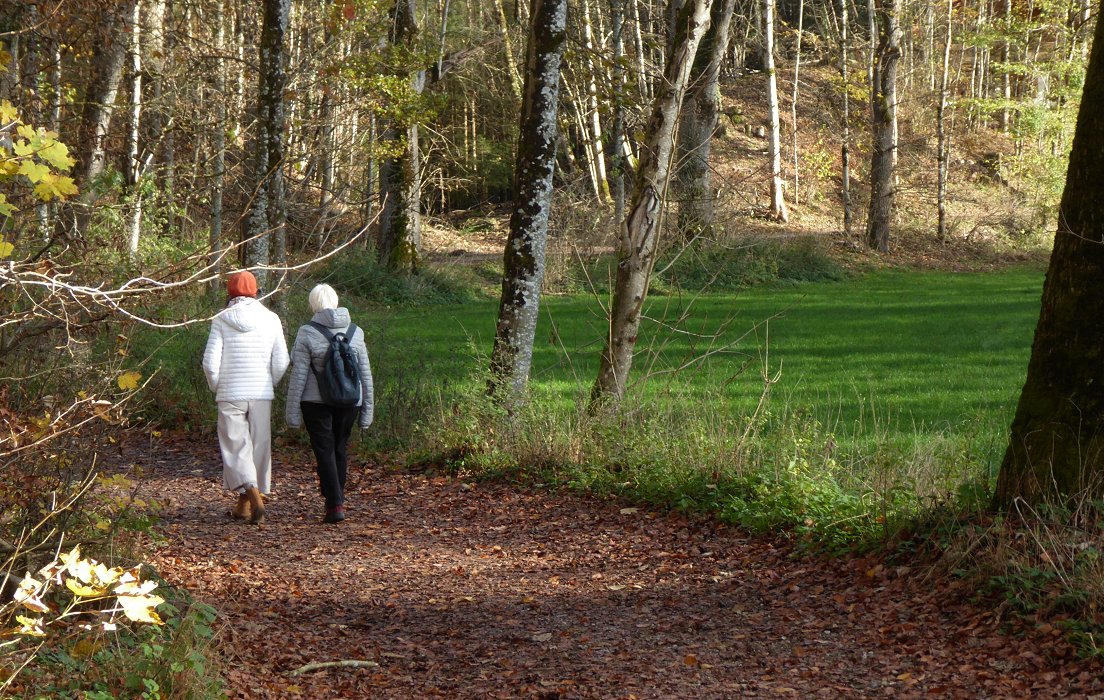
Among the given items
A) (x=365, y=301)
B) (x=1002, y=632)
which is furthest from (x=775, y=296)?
(x=1002, y=632)

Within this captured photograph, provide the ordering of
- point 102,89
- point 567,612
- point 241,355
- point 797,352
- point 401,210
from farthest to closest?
point 401,210 → point 797,352 → point 102,89 → point 241,355 → point 567,612

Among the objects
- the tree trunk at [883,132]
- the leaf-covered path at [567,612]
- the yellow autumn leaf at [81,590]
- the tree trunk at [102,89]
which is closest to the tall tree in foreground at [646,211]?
the leaf-covered path at [567,612]

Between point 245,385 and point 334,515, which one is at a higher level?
point 245,385

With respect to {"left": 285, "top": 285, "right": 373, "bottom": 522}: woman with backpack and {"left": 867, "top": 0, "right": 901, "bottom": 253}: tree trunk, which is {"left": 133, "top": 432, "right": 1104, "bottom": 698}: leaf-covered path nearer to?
{"left": 285, "top": 285, "right": 373, "bottom": 522}: woman with backpack

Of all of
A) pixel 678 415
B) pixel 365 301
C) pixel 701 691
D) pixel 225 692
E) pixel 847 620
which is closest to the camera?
pixel 225 692

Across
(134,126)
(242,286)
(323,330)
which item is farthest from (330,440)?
(134,126)

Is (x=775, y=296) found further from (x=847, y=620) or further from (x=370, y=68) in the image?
(x=847, y=620)

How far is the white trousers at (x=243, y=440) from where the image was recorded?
9.08 meters

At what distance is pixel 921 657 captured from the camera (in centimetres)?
568

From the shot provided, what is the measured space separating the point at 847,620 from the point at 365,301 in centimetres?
2076

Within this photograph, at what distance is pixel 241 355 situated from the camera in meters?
9.09

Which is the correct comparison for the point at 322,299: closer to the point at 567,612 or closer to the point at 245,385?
the point at 245,385

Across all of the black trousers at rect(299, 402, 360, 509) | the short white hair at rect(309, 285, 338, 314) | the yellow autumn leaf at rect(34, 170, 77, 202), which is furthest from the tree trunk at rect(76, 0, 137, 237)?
the yellow autumn leaf at rect(34, 170, 77, 202)

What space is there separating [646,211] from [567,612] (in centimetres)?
499
